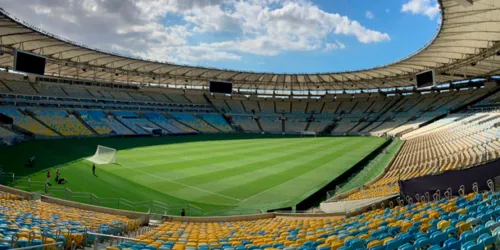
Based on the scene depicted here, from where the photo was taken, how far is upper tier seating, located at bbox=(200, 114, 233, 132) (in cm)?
6738

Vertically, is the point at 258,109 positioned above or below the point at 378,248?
above

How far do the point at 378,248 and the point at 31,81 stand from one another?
59.0m

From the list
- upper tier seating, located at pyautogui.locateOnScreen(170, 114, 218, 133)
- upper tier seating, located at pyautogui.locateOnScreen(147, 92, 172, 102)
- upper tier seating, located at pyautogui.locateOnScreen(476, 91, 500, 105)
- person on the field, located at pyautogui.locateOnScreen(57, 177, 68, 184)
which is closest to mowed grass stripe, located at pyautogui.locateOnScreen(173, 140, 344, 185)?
person on the field, located at pyautogui.locateOnScreen(57, 177, 68, 184)

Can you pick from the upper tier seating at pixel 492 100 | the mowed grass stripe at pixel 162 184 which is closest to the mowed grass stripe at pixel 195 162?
the mowed grass stripe at pixel 162 184

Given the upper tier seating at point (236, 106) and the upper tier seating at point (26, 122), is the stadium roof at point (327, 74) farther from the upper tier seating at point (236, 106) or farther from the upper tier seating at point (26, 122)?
the upper tier seating at point (26, 122)

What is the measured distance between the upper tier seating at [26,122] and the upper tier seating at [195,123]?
25.1m

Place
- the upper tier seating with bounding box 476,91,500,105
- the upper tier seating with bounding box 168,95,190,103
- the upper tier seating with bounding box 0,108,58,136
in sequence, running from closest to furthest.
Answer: the upper tier seating with bounding box 0,108,58,136, the upper tier seating with bounding box 476,91,500,105, the upper tier seating with bounding box 168,95,190,103

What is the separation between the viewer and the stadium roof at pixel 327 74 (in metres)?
27.0

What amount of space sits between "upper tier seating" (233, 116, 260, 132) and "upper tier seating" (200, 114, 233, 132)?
10.3 ft

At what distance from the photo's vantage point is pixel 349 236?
747cm

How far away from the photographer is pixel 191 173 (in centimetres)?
2588

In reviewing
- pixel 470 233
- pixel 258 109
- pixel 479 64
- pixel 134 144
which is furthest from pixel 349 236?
pixel 258 109

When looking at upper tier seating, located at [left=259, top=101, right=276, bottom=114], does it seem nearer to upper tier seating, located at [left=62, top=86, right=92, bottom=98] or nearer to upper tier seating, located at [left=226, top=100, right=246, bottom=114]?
upper tier seating, located at [left=226, top=100, right=246, bottom=114]

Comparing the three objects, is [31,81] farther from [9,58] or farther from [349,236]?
[349,236]
